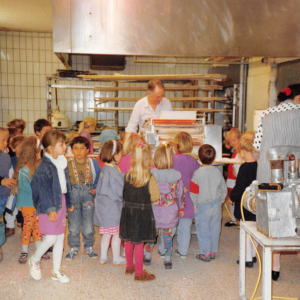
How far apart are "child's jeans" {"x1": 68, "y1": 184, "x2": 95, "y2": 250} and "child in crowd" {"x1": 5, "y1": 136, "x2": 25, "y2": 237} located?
31.2 inches

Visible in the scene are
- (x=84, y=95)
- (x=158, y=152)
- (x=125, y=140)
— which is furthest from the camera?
(x=84, y=95)

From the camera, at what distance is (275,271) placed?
9.11 ft

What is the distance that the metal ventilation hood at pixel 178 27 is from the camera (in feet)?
9.13

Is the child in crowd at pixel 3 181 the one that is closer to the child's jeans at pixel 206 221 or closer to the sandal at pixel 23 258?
the sandal at pixel 23 258

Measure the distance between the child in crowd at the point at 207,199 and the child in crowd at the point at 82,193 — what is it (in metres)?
0.96

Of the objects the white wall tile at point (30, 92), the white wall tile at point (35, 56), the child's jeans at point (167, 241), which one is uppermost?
the white wall tile at point (35, 56)

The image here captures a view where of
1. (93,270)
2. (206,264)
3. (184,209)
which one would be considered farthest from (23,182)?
(206,264)

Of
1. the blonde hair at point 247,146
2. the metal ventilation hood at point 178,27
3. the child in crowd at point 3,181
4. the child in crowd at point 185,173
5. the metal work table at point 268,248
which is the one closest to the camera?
the metal work table at point 268,248

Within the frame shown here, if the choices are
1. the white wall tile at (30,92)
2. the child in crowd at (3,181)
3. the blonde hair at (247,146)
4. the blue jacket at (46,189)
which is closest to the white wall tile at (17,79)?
the white wall tile at (30,92)

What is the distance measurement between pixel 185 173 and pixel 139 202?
2.52 ft

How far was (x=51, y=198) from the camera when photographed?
2.72 m

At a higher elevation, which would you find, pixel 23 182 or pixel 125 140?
pixel 125 140

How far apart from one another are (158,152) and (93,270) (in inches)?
46.3

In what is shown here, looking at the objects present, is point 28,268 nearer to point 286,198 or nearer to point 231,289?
point 231,289
